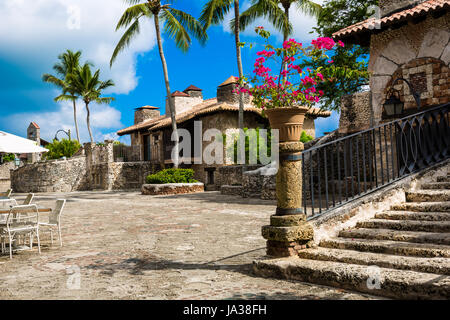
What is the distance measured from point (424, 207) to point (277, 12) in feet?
50.1

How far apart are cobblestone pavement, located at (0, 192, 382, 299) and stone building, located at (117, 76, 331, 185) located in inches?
534

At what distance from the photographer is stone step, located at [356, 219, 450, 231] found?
15.0 ft

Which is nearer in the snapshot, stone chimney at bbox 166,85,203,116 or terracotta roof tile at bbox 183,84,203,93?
stone chimney at bbox 166,85,203,116

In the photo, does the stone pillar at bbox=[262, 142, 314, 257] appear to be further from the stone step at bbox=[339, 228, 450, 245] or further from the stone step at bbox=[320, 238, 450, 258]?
the stone step at bbox=[339, 228, 450, 245]

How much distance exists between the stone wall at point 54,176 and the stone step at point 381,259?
27.4m

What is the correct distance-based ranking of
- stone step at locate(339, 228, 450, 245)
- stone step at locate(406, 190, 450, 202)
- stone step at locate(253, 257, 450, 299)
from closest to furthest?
stone step at locate(253, 257, 450, 299), stone step at locate(339, 228, 450, 245), stone step at locate(406, 190, 450, 202)

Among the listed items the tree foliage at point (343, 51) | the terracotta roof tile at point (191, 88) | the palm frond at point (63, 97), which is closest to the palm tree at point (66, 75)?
the palm frond at point (63, 97)

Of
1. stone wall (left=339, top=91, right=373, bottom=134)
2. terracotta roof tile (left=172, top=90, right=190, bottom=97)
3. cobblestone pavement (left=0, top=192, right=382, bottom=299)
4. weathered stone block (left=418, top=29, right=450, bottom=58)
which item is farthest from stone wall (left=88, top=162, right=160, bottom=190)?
weathered stone block (left=418, top=29, right=450, bottom=58)

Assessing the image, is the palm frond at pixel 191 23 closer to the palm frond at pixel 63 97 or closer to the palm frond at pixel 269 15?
the palm frond at pixel 269 15

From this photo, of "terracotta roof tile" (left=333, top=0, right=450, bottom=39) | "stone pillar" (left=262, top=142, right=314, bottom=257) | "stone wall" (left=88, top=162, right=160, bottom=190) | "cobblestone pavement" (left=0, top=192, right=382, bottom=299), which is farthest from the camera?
"stone wall" (left=88, top=162, right=160, bottom=190)

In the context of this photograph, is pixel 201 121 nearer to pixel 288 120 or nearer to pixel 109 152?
pixel 109 152
